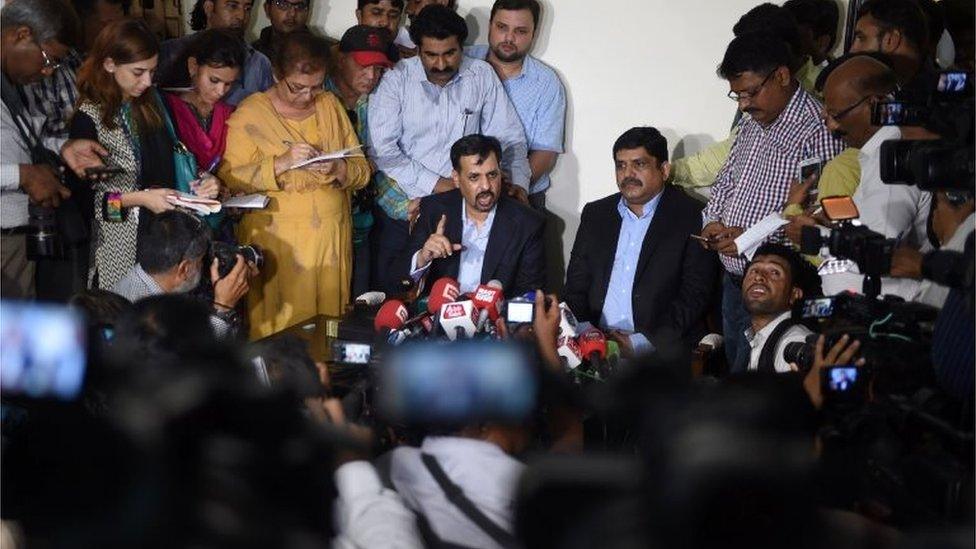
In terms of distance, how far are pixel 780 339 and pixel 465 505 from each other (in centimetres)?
132

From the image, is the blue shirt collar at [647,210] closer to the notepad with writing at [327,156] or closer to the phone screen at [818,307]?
the notepad with writing at [327,156]

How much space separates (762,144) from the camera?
3898mm

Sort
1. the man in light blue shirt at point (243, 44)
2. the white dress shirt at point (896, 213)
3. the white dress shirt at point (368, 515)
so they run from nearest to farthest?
the white dress shirt at point (368, 515) < the white dress shirt at point (896, 213) < the man in light blue shirt at point (243, 44)

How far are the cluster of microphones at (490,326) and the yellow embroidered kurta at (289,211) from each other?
2.88 ft

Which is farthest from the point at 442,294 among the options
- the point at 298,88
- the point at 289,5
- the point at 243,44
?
the point at 289,5

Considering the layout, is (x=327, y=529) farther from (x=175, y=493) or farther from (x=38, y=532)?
(x=38, y=532)

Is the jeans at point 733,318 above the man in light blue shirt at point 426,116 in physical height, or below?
below

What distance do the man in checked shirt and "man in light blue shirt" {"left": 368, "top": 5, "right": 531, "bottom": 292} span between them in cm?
91

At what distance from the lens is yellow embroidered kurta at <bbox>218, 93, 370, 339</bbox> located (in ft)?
13.6

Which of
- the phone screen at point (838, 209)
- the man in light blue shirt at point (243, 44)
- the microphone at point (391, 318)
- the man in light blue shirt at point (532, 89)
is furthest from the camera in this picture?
the man in light blue shirt at point (532, 89)

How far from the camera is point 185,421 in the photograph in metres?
2.01

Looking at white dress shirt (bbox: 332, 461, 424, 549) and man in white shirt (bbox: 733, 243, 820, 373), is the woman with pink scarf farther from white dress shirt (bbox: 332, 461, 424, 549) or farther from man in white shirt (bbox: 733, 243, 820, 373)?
white dress shirt (bbox: 332, 461, 424, 549)

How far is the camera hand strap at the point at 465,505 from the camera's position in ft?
6.66

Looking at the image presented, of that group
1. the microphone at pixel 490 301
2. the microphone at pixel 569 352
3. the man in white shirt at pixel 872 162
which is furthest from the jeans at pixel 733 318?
the microphone at pixel 490 301
